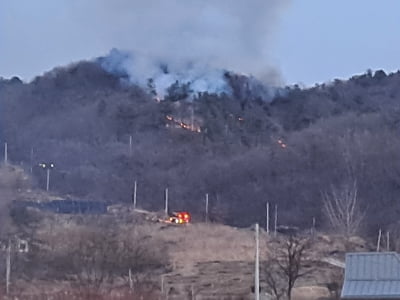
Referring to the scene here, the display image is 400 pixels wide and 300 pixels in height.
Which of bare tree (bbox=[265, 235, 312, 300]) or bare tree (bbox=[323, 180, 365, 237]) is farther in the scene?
bare tree (bbox=[323, 180, 365, 237])

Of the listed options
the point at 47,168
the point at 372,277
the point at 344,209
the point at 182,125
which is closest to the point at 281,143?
the point at 182,125

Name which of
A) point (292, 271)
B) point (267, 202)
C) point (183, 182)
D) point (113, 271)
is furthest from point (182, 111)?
point (292, 271)

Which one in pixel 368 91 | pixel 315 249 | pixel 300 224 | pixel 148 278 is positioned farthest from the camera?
pixel 368 91

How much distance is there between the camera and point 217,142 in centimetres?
5378

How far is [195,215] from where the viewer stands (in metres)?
40.2

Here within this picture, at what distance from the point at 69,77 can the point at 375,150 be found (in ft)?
89.3

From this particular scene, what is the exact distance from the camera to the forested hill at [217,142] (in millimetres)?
43219

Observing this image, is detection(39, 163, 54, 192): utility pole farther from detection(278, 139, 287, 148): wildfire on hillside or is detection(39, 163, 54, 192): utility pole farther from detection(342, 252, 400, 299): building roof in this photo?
detection(342, 252, 400, 299): building roof

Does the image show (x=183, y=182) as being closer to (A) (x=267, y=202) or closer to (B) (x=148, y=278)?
(A) (x=267, y=202)

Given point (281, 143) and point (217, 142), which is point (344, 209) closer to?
point (281, 143)

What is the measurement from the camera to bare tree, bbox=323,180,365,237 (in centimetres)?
3502

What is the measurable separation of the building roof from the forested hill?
2271 centimetres

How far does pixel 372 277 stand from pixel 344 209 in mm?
23886

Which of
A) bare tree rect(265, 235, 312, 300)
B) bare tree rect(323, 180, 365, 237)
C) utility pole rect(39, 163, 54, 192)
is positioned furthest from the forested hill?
bare tree rect(265, 235, 312, 300)
